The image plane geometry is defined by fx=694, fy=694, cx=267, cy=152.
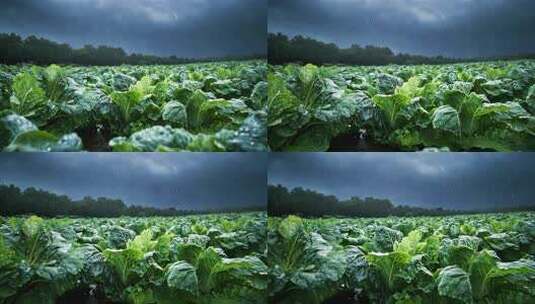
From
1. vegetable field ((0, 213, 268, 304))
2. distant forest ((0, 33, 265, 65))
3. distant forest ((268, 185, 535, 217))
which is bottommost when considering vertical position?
vegetable field ((0, 213, 268, 304))

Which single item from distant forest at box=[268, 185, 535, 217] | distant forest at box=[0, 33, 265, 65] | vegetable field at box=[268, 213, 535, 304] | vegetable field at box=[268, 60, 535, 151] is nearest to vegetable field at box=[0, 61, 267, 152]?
distant forest at box=[0, 33, 265, 65]

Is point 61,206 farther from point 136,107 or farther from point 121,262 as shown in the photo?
point 136,107

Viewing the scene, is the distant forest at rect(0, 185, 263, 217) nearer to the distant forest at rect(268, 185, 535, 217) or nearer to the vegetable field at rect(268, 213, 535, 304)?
the distant forest at rect(268, 185, 535, 217)

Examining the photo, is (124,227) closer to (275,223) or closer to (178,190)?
(178,190)

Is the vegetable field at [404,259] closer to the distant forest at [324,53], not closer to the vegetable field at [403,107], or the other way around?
the vegetable field at [403,107]

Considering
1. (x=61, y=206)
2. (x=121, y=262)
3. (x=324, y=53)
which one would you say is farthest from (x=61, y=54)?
(x=324, y=53)

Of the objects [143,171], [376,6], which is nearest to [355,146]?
[376,6]
